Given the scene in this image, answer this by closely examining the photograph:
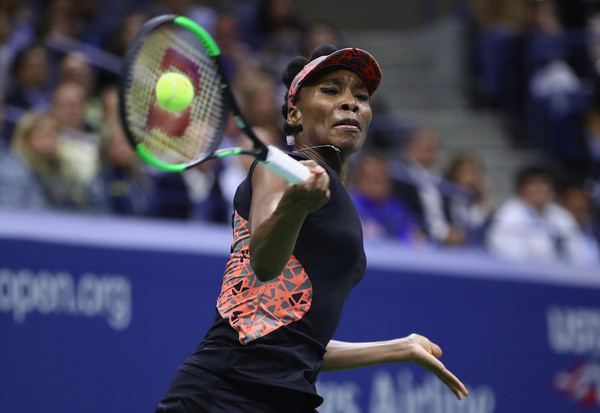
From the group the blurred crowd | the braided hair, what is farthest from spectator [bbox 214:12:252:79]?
the braided hair

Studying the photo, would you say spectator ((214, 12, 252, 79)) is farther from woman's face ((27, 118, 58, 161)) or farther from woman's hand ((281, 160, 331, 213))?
woman's hand ((281, 160, 331, 213))

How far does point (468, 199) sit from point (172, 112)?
4744 millimetres

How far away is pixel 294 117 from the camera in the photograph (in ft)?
10.6

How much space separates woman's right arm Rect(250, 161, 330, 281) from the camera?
2.64m

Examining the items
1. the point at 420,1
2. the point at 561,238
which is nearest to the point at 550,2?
the point at 420,1

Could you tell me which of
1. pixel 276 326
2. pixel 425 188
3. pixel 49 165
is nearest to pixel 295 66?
pixel 276 326

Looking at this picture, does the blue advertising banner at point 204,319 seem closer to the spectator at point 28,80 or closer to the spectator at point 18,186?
the spectator at point 18,186

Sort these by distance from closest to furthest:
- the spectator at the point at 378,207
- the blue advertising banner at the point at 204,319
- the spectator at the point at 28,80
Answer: the blue advertising banner at the point at 204,319, the spectator at the point at 378,207, the spectator at the point at 28,80

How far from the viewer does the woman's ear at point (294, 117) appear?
10.6ft

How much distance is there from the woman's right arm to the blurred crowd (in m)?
3.06

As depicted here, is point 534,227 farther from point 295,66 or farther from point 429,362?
point 429,362

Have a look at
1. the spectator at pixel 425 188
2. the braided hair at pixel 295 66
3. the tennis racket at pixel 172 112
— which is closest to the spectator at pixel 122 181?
the spectator at pixel 425 188

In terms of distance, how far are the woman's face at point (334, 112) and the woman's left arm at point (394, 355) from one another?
0.62 meters

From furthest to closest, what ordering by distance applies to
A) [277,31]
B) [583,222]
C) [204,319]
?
[277,31] → [583,222] → [204,319]
